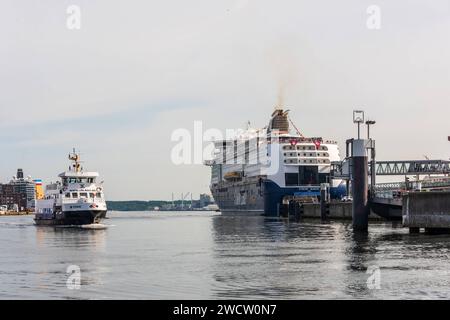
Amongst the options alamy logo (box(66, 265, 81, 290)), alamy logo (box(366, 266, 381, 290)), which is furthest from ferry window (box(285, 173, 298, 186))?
alamy logo (box(366, 266, 381, 290))

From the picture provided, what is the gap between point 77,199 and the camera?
289 ft

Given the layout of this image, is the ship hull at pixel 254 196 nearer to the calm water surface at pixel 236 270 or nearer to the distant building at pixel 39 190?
the distant building at pixel 39 190

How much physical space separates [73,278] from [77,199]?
58.4 metres

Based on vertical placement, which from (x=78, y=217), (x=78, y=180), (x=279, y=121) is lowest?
(x=78, y=217)

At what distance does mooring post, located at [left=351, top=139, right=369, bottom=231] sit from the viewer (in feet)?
220

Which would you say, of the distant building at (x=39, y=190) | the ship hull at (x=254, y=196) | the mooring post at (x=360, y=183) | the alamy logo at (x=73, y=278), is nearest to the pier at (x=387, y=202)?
the mooring post at (x=360, y=183)

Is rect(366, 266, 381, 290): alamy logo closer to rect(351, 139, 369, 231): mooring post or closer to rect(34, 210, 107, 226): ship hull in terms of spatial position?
rect(351, 139, 369, 231): mooring post

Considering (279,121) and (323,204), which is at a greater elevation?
(279,121)

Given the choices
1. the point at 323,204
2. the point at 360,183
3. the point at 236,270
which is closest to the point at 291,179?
the point at 323,204

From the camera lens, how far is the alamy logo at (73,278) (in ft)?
92.8

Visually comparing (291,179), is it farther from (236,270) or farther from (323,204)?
(236,270)

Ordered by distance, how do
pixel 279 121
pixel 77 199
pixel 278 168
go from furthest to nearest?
pixel 279 121
pixel 278 168
pixel 77 199
